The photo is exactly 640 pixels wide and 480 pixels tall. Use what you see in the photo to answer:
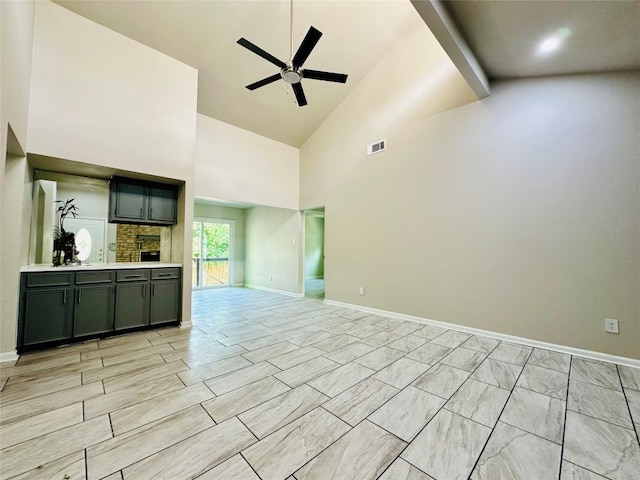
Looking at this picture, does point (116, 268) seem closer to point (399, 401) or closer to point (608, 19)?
point (399, 401)

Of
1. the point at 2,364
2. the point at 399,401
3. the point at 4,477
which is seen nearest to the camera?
the point at 4,477

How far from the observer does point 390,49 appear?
445 cm

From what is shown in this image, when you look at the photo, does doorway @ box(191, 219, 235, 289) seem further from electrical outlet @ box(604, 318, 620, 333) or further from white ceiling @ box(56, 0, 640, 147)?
electrical outlet @ box(604, 318, 620, 333)

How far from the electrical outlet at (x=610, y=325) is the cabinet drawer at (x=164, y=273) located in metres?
5.23

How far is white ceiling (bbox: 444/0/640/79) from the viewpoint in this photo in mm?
2108

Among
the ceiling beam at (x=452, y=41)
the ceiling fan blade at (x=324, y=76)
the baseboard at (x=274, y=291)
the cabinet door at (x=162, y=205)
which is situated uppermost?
the ceiling beam at (x=452, y=41)

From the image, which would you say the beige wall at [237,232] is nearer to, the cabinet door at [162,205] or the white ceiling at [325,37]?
the white ceiling at [325,37]

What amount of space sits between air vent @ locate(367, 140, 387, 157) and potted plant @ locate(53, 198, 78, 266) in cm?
468

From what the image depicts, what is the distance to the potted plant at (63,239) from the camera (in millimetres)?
3352

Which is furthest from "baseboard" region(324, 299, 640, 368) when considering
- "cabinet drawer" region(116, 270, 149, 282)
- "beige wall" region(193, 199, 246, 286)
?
"beige wall" region(193, 199, 246, 286)

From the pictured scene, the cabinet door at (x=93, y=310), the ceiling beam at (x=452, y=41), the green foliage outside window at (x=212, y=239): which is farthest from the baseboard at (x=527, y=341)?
the green foliage outside window at (x=212, y=239)

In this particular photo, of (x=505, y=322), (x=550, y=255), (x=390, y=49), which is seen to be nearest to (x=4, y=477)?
(x=505, y=322)

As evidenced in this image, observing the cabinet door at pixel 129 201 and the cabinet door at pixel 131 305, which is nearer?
the cabinet door at pixel 131 305

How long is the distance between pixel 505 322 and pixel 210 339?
147 inches
